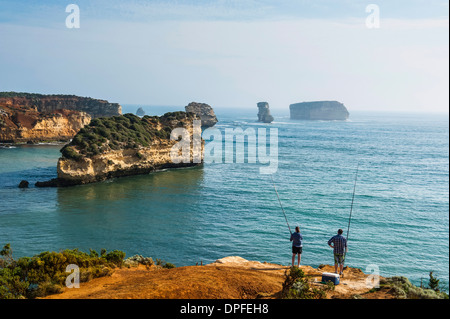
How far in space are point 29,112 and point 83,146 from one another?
51.8 metres

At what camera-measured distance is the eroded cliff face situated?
263 ft

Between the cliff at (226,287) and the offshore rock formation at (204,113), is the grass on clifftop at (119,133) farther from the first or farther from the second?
the offshore rock formation at (204,113)

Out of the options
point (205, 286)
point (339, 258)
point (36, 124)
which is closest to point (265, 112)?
point (36, 124)

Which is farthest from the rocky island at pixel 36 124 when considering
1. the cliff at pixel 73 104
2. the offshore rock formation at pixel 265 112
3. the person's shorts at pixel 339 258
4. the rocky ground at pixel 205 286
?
the offshore rock formation at pixel 265 112

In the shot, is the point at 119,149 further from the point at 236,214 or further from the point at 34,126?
the point at 34,126

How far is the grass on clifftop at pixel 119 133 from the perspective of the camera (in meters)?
46.8

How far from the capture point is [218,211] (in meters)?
35.7

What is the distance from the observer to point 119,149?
50.1 metres

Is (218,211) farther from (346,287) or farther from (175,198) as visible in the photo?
(346,287)

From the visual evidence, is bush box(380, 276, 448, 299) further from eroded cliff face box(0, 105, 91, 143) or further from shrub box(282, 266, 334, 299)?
eroded cliff face box(0, 105, 91, 143)

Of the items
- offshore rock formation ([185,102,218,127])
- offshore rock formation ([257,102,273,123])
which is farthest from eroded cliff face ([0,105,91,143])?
offshore rock formation ([257,102,273,123])

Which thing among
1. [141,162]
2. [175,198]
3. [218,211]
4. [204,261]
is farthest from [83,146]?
[204,261]

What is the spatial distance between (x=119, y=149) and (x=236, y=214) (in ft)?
A: 75.6

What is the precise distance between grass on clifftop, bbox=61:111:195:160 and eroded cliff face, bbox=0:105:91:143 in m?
35.7
